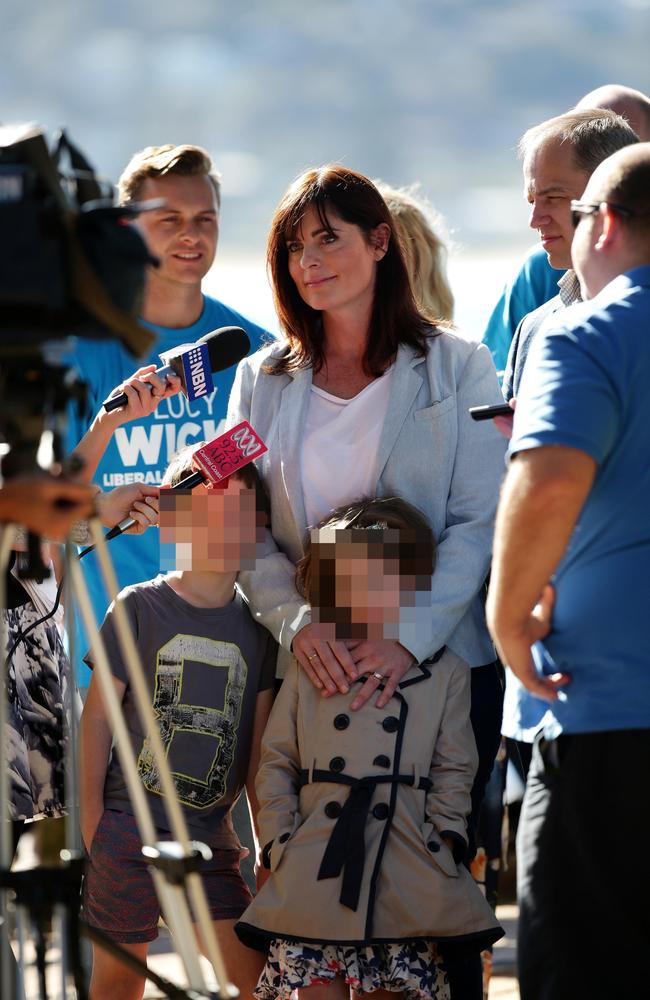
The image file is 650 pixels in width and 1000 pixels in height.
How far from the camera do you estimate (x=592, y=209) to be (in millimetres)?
2275

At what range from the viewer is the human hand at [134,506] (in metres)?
3.06

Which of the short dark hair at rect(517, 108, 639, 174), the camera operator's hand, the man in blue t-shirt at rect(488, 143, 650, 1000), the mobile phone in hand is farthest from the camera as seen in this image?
the short dark hair at rect(517, 108, 639, 174)

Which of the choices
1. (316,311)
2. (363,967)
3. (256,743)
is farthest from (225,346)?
(363,967)

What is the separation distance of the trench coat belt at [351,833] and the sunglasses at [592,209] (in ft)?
4.08

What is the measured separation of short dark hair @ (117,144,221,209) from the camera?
3969 mm

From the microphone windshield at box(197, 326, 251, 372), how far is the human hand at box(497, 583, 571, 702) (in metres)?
1.27

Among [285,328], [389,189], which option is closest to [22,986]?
[285,328]

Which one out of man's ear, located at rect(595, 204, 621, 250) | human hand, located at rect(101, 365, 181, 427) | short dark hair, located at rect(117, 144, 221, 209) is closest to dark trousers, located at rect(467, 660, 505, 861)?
human hand, located at rect(101, 365, 181, 427)

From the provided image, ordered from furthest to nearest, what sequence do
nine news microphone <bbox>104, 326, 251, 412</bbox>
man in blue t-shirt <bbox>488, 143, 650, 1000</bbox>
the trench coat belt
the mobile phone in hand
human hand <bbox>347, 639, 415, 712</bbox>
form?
nine news microphone <bbox>104, 326, 251, 412</bbox>
human hand <bbox>347, 639, 415, 712</bbox>
the trench coat belt
the mobile phone in hand
man in blue t-shirt <bbox>488, 143, 650, 1000</bbox>

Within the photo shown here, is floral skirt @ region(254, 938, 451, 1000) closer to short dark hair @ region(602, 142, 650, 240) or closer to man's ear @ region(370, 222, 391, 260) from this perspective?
short dark hair @ region(602, 142, 650, 240)

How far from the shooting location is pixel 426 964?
2662 mm

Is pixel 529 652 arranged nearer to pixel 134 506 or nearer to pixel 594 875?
pixel 594 875

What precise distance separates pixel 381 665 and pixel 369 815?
1.08 feet

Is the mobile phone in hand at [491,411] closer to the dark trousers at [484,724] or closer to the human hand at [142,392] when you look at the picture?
the dark trousers at [484,724]
